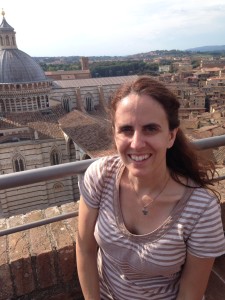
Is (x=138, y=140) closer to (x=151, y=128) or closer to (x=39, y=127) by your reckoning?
(x=151, y=128)

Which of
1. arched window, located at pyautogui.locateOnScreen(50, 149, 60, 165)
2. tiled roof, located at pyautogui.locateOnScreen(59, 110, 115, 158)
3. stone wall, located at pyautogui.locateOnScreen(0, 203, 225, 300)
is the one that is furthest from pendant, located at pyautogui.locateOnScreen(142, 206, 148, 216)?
arched window, located at pyautogui.locateOnScreen(50, 149, 60, 165)

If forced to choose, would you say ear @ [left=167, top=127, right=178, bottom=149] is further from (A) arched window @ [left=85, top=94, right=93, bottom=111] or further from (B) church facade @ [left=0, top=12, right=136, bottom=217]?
(A) arched window @ [left=85, top=94, right=93, bottom=111]

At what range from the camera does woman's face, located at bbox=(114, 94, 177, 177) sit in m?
1.37

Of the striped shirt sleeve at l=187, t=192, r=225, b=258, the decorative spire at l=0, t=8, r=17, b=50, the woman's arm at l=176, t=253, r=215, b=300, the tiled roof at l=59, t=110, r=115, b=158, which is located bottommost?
the tiled roof at l=59, t=110, r=115, b=158

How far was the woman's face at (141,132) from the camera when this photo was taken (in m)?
Result: 1.37

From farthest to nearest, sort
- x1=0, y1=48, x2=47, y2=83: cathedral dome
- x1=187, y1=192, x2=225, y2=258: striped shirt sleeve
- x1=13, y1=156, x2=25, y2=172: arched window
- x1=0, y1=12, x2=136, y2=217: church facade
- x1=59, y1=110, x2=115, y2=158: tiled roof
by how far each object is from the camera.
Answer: x1=0, y1=48, x2=47, y2=83: cathedral dome, x1=13, y1=156, x2=25, y2=172: arched window, x1=0, y1=12, x2=136, y2=217: church facade, x1=59, y1=110, x2=115, y2=158: tiled roof, x1=187, y1=192, x2=225, y2=258: striped shirt sleeve

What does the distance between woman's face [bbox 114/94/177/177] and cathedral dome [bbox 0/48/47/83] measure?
77.7 feet

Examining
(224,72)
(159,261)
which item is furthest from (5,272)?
(224,72)

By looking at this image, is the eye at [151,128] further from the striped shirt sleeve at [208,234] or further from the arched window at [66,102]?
the arched window at [66,102]

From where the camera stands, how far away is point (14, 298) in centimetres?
188

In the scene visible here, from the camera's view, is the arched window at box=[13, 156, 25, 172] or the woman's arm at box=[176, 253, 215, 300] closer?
the woman's arm at box=[176, 253, 215, 300]

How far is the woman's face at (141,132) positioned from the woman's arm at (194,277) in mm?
443

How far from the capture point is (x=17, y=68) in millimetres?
23906

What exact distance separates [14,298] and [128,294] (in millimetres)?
779
